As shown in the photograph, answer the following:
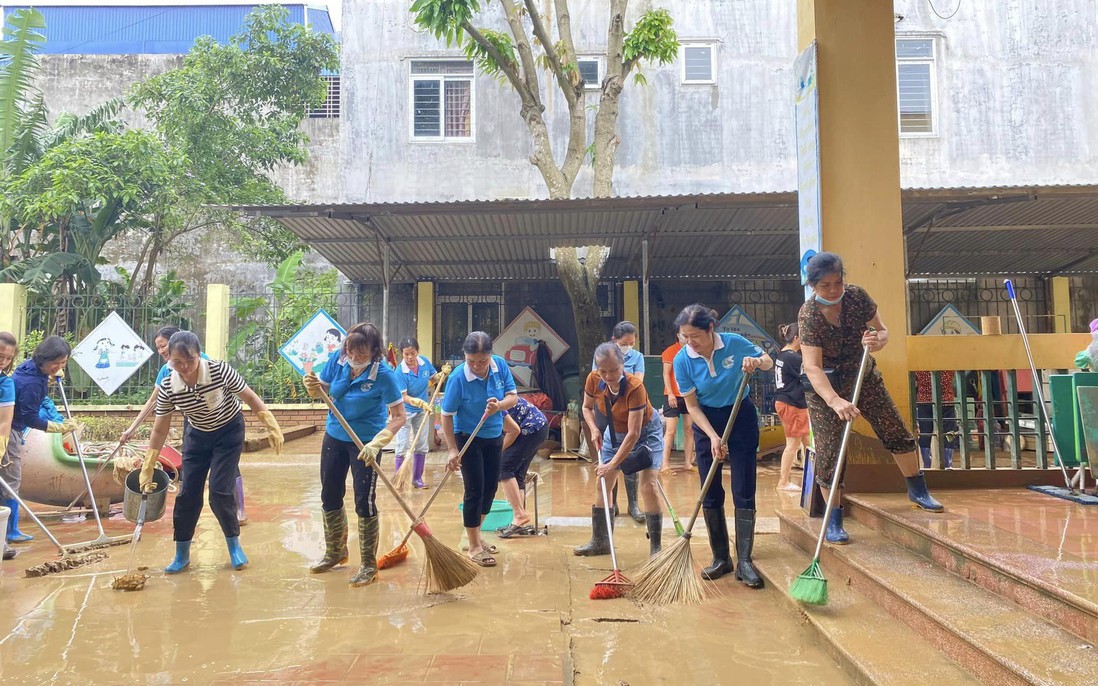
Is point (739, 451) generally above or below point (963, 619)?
above

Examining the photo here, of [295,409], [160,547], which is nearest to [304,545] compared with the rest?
[160,547]

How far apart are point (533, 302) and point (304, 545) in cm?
900

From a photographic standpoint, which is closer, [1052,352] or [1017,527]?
[1017,527]

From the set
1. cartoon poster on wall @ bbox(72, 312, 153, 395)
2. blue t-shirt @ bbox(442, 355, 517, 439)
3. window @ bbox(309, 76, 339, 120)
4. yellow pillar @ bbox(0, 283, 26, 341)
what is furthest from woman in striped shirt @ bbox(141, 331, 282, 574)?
window @ bbox(309, 76, 339, 120)

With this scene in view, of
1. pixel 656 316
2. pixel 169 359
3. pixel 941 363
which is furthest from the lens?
pixel 656 316

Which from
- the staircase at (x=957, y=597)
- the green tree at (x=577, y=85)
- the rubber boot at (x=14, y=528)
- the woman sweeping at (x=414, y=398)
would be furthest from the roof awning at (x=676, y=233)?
the staircase at (x=957, y=597)

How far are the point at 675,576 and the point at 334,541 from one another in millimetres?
2282

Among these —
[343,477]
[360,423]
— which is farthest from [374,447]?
[343,477]

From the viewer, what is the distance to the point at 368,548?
4578mm

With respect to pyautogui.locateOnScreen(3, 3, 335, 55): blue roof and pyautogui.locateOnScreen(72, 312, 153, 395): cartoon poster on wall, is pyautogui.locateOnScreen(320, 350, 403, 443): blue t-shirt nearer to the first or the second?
pyautogui.locateOnScreen(72, 312, 153, 395): cartoon poster on wall

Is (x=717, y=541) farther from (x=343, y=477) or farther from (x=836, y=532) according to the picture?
(x=343, y=477)

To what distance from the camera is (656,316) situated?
1398 cm

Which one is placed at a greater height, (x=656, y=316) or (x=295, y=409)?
(x=656, y=316)

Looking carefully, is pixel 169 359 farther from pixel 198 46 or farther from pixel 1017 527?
pixel 198 46
